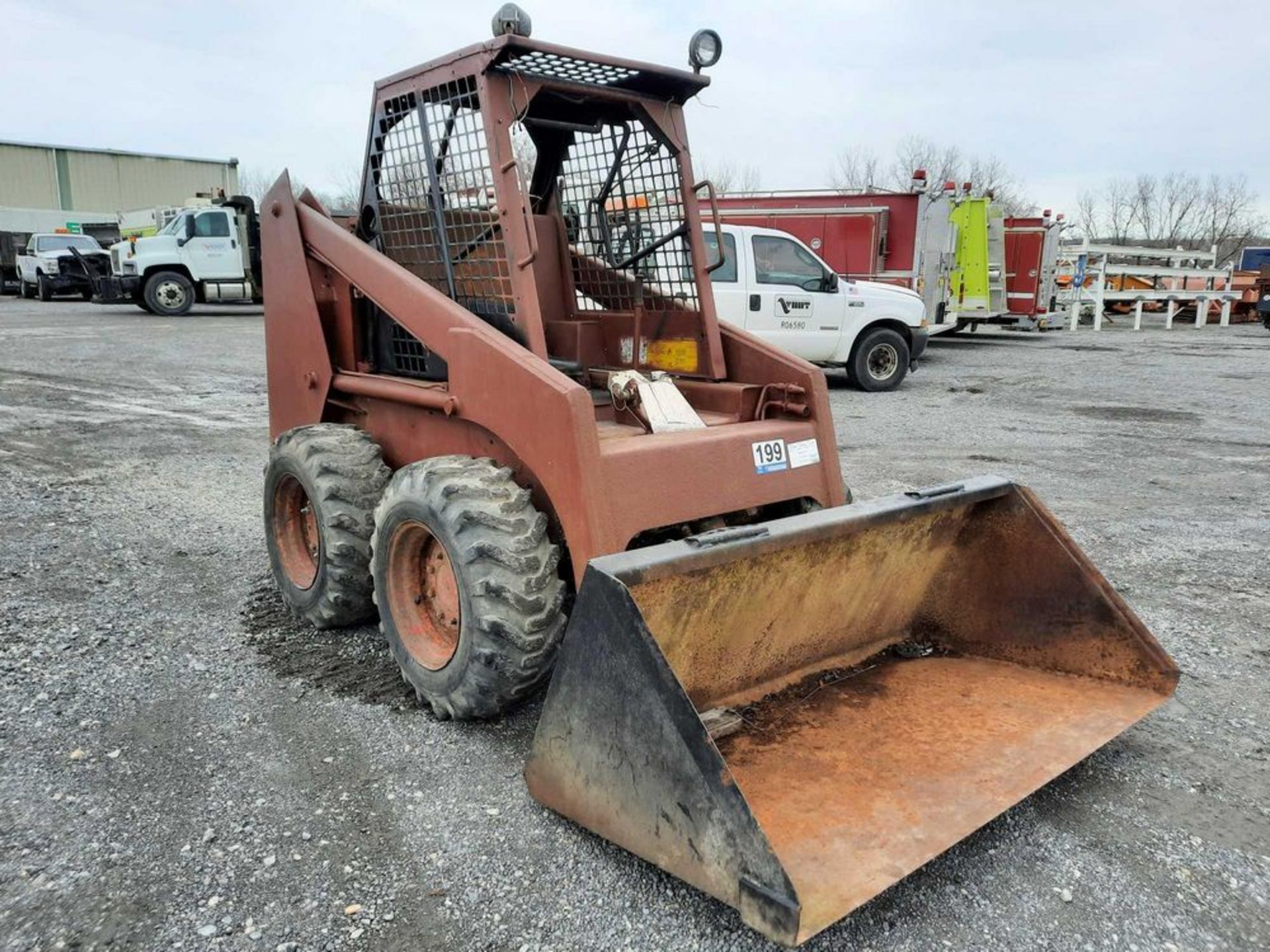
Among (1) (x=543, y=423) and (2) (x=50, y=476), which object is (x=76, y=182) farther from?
(1) (x=543, y=423)

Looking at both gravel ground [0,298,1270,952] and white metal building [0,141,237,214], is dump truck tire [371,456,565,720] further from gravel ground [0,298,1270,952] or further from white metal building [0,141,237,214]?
white metal building [0,141,237,214]

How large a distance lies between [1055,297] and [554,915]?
2203cm

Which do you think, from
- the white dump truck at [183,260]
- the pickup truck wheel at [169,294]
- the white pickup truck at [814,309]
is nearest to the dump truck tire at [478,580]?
Answer: the white pickup truck at [814,309]

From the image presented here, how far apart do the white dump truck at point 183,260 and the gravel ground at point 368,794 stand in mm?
15192

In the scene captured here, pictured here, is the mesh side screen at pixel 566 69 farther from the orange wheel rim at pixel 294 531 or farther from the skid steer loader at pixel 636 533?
the orange wheel rim at pixel 294 531

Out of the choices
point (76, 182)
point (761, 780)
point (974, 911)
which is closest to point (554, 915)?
point (761, 780)

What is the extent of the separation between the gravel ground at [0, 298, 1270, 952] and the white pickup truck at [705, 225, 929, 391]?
5.43 m

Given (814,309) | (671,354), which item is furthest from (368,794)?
(814,309)

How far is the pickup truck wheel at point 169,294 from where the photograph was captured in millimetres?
20141

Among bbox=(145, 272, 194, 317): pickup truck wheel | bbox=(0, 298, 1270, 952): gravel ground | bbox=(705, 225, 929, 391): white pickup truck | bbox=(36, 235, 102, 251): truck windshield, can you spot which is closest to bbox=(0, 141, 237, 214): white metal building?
bbox=(36, 235, 102, 251): truck windshield

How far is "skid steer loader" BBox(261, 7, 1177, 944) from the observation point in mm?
2479

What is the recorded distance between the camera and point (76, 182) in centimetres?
4188

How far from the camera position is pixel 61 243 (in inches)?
999

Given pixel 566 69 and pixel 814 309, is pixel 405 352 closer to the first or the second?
pixel 566 69
